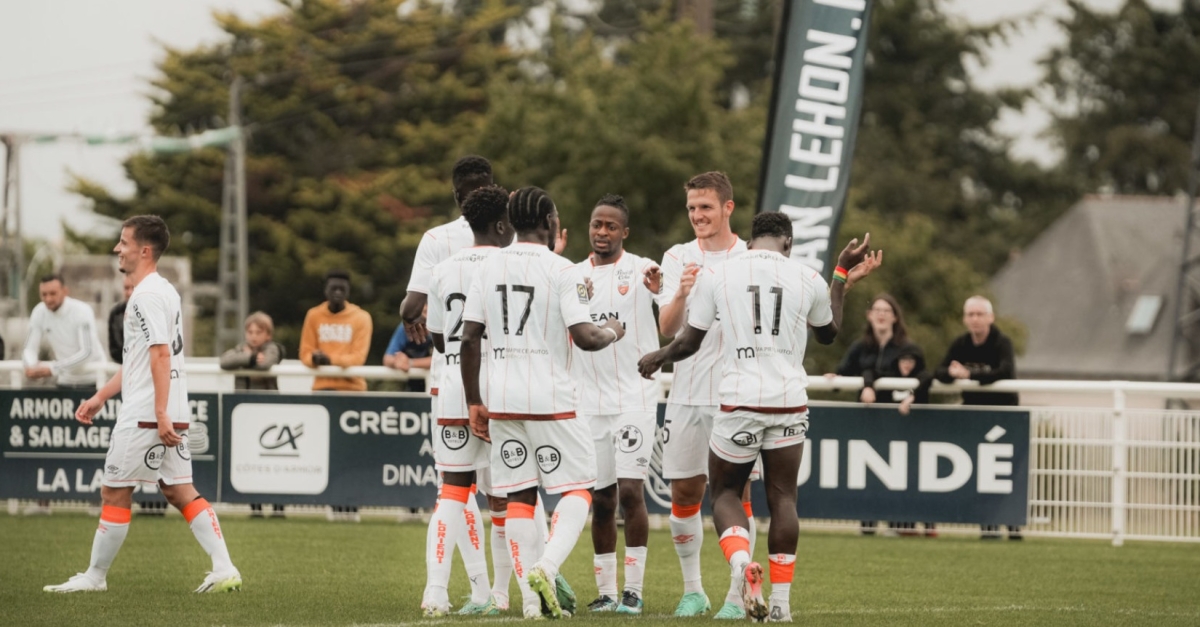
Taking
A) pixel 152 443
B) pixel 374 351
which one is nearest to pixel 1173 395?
pixel 152 443

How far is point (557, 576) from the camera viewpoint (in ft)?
27.0

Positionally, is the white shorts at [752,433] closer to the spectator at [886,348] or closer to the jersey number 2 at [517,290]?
the jersey number 2 at [517,290]

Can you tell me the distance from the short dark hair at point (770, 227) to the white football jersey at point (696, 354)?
314 mm

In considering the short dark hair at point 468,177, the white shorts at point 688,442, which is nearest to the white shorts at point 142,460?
the short dark hair at point 468,177

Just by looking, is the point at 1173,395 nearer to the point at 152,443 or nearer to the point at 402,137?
the point at 152,443

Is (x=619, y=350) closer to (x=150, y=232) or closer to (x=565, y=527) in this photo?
(x=565, y=527)

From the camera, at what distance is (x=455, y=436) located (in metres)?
8.57

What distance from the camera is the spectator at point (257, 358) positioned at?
591 inches

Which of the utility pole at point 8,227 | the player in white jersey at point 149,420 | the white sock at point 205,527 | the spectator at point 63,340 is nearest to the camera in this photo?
the player in white jersey at point 149,420

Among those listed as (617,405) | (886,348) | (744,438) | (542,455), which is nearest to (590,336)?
(542,455)

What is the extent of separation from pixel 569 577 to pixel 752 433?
319 cm

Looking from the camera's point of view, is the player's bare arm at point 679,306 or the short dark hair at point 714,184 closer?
the player's bare arm at point 679,306

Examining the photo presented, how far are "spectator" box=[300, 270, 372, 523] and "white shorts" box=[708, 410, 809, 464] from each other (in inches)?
288

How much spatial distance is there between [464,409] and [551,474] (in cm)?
60
